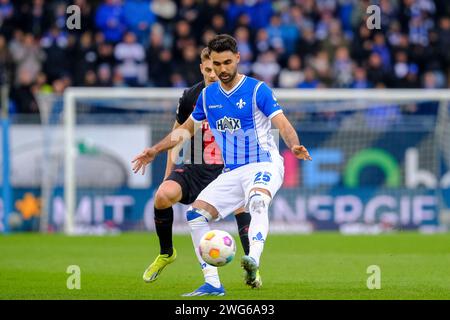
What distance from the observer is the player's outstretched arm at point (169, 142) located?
32.4 ft

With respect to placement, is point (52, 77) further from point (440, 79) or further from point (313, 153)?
point (440, 79)

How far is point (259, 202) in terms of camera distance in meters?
9.28

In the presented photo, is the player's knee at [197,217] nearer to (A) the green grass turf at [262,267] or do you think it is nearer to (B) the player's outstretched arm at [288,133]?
(A) the green grass turf at [262,267]

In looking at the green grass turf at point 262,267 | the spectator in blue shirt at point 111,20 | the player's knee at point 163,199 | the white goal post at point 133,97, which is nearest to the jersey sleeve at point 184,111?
the player's knee at point 163,199

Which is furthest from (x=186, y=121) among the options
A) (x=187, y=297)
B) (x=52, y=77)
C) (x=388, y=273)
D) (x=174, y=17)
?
(x=174, y=17)

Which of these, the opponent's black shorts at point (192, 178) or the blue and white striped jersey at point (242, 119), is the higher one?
the blue and white striped jersey at point (242, 119)

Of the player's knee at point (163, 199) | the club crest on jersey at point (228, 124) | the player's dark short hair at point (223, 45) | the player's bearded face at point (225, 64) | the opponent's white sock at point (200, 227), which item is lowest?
the opponent's white sock at point (200, 227)

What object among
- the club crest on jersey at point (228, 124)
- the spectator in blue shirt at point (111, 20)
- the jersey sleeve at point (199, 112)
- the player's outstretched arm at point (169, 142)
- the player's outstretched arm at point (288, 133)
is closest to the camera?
the player's outstretched arm at point (288, 133)

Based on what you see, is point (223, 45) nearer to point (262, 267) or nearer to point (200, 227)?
point (200, 227)

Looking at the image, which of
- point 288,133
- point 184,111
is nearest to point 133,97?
point 184,111

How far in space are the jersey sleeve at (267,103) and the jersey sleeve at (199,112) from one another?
2.08 ft

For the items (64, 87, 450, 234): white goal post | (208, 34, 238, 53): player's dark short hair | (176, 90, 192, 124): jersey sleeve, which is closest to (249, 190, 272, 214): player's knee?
(208, 34, 238, 53): player's dark short hair

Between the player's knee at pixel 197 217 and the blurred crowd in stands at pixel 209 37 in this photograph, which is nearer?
the player's knee at pixel 197 217

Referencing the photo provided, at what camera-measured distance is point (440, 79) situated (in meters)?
24.2
